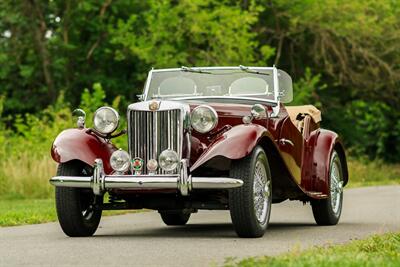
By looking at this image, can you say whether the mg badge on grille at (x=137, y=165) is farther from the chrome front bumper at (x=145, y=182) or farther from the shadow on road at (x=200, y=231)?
the shadow on road at (x=200, y=231)

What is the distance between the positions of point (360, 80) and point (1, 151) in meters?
16.1

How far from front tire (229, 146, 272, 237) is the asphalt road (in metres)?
0.15

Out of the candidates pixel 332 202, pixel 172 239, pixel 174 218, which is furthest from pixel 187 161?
pixel 332 202

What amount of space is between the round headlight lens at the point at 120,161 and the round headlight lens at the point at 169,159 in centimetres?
38

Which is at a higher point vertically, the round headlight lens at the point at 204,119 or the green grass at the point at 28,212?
the round headlight lens at the point at 204,119

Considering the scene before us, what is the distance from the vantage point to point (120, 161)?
432 inches

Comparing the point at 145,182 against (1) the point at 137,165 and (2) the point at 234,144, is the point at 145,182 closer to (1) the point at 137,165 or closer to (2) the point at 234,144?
(1) the point at 137,165

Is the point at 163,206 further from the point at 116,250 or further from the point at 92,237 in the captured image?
the point at 116,250

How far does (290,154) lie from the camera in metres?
12.0

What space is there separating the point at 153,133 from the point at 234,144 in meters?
0.96

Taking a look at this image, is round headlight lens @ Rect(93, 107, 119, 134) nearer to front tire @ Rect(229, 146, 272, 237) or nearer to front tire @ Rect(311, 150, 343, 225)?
front tire @ Rect(229, 146, 272, 237)

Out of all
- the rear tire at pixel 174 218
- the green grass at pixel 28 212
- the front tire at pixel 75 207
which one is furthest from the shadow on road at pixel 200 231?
the green grass at pixel 28 212

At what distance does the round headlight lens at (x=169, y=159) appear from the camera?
10.8 metres

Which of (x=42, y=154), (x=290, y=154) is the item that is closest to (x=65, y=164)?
(x=290, y=154)
